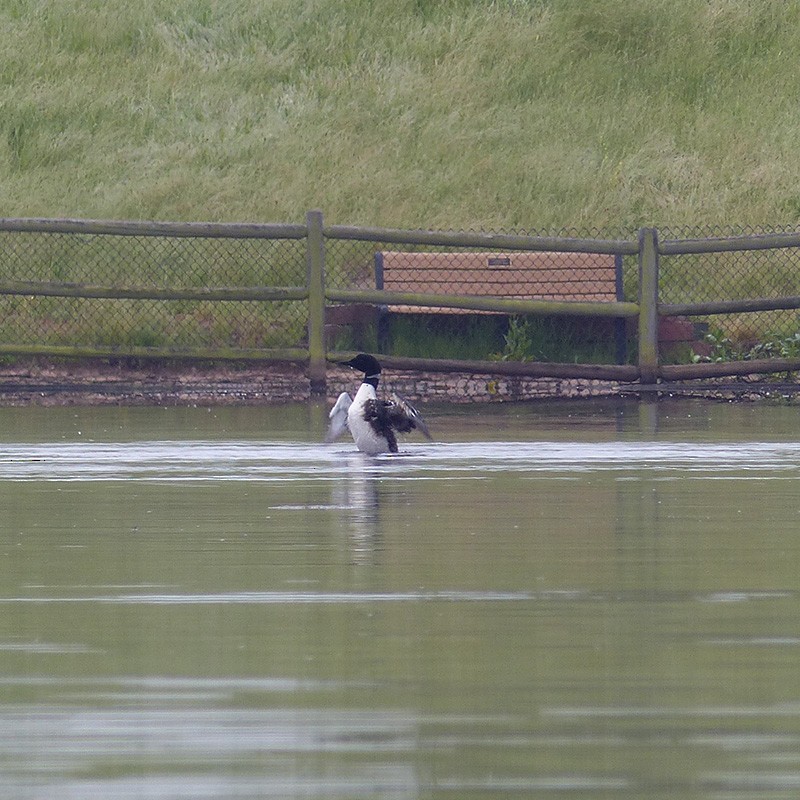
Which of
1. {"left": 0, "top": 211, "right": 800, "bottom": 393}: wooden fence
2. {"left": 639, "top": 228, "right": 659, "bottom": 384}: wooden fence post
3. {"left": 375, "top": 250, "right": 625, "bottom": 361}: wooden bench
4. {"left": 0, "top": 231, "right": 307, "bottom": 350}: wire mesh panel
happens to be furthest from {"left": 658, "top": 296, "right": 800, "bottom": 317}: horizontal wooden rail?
{"left": 0, "top": 231, "right": 307, "bottom": 350}: wire mesh panel

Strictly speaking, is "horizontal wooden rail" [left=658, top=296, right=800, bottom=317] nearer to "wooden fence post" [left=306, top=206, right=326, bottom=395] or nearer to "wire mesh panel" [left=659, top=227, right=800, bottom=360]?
"wire mesh panel" [left=659, top=227, right=800, bottom=360]

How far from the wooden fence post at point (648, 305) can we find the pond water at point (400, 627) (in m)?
6.27

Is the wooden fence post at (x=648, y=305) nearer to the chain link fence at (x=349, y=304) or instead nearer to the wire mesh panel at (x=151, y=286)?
the chain link fence at (x=349, y=304)

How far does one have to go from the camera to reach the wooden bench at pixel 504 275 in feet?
65.7

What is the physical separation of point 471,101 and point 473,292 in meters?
8.01

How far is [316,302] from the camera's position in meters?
19.0

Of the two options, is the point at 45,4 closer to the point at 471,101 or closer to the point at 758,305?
the point at 471,101

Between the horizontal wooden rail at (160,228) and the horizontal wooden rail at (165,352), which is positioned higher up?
the horizontal wooden rail at (160,228)

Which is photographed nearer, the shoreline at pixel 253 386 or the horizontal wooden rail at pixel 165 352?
the shoreline at pixel 253 386

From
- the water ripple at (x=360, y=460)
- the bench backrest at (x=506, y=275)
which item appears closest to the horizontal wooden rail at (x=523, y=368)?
the bench backrest at (x=506, y=275)

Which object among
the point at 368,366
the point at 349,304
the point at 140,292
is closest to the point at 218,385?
the point at 140,292

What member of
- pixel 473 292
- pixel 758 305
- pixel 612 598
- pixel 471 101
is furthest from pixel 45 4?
pixel 612 598

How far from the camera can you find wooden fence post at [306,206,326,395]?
1864 cm

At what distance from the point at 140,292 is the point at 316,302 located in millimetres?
1601
